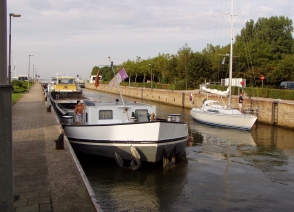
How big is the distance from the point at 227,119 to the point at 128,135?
1354 cm

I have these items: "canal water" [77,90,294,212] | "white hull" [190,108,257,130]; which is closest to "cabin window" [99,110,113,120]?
"canal water" [77,90,294,212]

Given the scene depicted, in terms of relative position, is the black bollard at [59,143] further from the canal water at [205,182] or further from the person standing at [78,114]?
the person standing at [78,114]

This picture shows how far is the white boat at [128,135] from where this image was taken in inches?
476

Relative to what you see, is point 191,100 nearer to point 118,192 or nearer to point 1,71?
point 118,192

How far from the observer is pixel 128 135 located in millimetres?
12297

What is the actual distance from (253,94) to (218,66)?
1667cm

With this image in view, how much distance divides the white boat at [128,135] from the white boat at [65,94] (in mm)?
8582

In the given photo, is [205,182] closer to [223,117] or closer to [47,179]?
[47,179]

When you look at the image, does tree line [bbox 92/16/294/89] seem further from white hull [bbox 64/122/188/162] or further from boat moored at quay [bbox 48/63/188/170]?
white hull [bbox 64/122/188/162]

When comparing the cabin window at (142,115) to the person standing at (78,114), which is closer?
the cabin window at (142,115)

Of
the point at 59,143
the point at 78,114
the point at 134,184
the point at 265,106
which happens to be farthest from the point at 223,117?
the point at 59,143

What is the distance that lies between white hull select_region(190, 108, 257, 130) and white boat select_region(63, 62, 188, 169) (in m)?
10.2

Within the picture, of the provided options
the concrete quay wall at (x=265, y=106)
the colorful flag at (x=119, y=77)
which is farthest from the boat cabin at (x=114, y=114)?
the concrete quay wall at (x=265, y=106)

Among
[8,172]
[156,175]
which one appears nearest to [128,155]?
[156,175]
